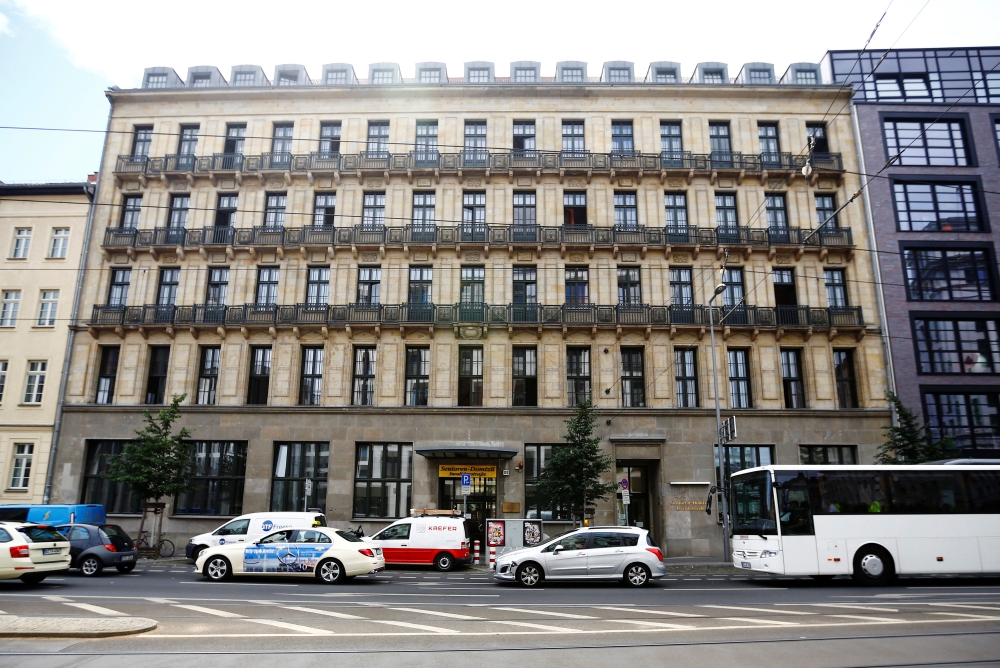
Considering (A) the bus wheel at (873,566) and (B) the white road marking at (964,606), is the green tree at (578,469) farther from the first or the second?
(B) the white road marking at (964,606)

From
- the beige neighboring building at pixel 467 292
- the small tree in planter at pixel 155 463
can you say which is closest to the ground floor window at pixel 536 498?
the beige neighboring building at pixel 467 292

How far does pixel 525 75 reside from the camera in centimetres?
3588

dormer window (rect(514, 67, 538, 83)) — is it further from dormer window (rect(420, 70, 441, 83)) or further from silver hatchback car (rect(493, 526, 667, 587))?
silver hatchback car (rect(493, 526, 667, 587))

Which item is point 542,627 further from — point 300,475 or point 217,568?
point 300,475

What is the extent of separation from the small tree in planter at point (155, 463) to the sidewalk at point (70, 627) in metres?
16.0

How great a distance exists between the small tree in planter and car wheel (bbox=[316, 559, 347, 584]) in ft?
38.4

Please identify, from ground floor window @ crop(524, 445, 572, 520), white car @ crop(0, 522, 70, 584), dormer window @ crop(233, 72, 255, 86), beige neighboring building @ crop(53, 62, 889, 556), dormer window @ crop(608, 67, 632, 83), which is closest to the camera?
white car @ crop(0, 522, 70, 584)

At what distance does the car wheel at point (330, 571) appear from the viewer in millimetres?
Answer: 18156

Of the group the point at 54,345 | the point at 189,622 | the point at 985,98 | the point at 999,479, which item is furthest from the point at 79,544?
the point at 985,98

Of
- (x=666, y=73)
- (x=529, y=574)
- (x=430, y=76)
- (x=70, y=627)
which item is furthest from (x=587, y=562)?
(x=666, y=73)

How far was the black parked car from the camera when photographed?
66.1ft

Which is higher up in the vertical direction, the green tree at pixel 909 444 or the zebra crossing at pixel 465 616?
the green tree at pixel 909 444

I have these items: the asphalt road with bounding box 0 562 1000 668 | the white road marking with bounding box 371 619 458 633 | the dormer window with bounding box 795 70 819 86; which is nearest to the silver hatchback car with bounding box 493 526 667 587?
the asphalt road with bounding box 0 562 1000 668

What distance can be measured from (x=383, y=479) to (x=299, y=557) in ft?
36.5
